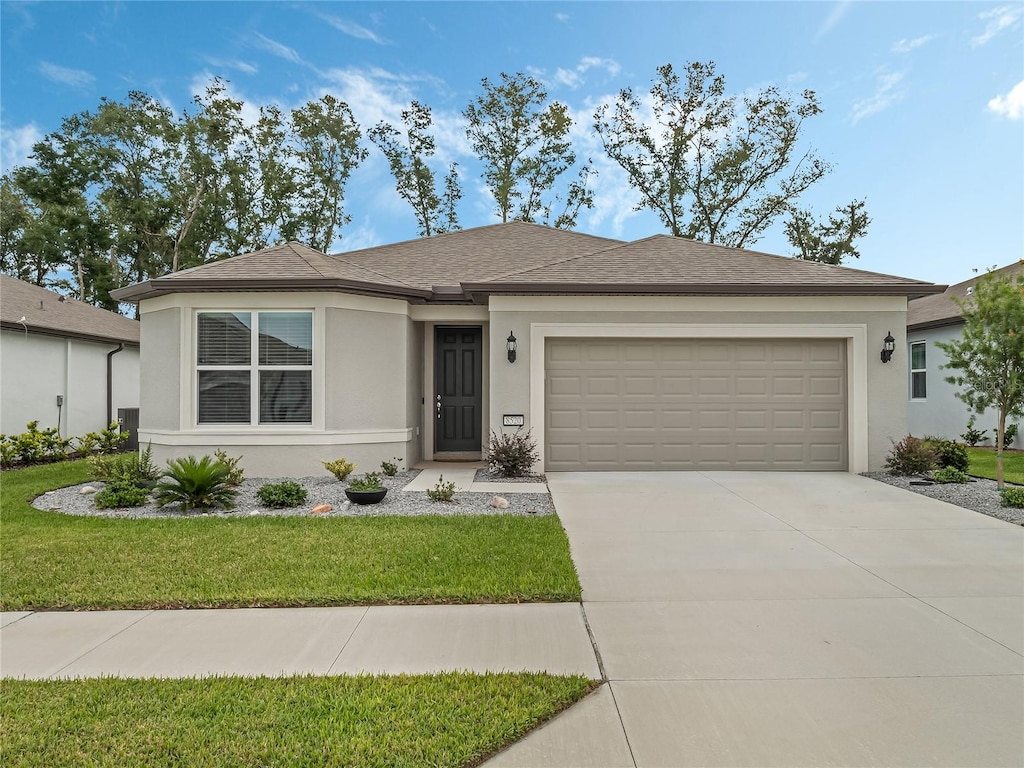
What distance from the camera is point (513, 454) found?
891 cm

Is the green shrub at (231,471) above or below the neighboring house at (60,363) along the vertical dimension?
below

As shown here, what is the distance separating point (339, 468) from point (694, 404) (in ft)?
19.3

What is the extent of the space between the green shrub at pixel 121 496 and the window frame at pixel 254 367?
189cm

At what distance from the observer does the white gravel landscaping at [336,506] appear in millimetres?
6656

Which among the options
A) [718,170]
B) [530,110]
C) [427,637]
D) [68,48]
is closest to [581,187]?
[530,110]

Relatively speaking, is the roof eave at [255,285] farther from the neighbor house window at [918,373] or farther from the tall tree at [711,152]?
the tall tree at [711,152]

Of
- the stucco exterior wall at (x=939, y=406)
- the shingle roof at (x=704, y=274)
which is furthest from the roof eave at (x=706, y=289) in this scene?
the stucco exterior wall at (x=939, y=406)

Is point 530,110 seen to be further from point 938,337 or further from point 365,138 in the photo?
point 938,337

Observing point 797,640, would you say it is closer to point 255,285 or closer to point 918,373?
point 255,285

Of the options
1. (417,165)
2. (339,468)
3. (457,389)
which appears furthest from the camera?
(417,165)

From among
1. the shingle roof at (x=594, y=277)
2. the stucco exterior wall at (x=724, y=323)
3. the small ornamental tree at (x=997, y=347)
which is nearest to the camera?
the small ornamental tree at (x=997, y=347)

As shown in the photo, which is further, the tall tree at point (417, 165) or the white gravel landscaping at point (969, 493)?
the tall tree at point (417, 165)

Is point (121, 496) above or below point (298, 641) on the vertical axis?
above

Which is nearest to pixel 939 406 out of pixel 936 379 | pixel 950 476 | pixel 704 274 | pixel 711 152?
pixel 936 379
